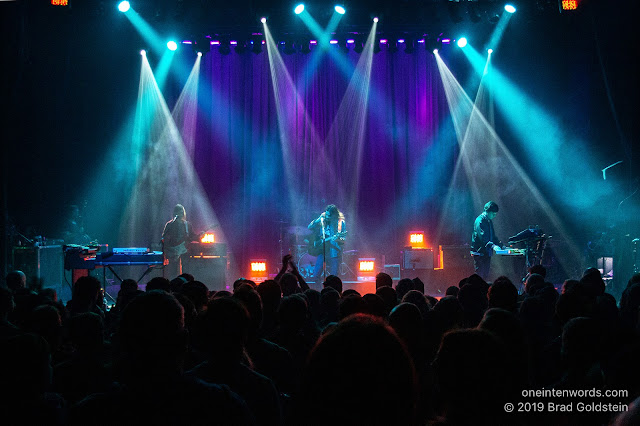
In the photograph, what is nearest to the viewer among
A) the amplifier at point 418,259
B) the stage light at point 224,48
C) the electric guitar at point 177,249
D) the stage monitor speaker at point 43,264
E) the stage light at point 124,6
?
the stage monitor speaker at point 43,264

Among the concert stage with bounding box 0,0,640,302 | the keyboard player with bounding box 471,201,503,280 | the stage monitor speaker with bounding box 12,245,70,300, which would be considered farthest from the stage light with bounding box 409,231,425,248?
the stage monitor speaker with bounding box 12,245,70,300

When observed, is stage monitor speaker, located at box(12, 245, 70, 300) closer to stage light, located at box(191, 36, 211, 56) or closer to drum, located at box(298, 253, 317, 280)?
drum, located at box(298, 253, 317, 280)

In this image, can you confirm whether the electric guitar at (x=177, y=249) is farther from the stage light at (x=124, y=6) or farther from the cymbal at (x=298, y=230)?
the stage light at (x=124, y=6)

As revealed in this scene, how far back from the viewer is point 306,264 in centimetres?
1339

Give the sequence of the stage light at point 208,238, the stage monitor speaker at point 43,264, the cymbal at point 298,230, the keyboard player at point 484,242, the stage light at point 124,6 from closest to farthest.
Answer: the keyboard player at point 484,242 < the stage monitor speaker at point 43,264 < the stage light at point 124,6 < the stage light at point 208,238 < the cymbal at point 298,230

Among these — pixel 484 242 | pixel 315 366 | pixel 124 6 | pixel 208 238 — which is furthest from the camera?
pixel 208 238

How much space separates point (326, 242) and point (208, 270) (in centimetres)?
293

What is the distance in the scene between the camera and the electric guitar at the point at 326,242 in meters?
12.6

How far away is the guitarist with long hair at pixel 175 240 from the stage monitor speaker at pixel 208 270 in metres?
0.32

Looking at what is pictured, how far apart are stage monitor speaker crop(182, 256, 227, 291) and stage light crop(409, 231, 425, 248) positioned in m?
4.74

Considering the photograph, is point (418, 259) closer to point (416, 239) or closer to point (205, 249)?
point (416, 239)

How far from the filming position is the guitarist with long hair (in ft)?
39.8

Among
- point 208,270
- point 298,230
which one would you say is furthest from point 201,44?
point 208,270

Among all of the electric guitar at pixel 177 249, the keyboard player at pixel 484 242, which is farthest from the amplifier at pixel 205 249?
the keyboard player at pixel 484 242
